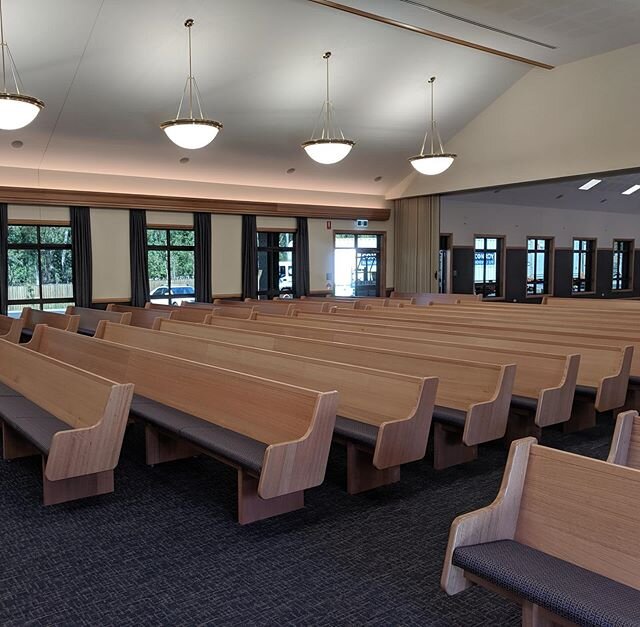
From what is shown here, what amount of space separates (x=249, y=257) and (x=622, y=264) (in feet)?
39.4

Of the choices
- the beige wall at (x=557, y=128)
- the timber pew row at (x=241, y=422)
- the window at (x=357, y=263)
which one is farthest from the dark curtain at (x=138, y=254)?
the timber pew row at (x=241, y=422)

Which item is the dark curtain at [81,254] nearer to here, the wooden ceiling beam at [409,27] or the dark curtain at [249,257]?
the dark curtain at [249,257]

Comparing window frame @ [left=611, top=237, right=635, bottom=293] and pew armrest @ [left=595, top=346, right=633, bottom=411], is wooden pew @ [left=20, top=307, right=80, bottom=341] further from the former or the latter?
window frame @ [left=611, top=237, right=635, bottom=293]

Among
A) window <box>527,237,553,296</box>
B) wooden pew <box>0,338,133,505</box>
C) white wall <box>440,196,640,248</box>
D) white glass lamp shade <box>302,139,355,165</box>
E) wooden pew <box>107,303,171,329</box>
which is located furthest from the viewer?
window <box>527,237,553,296</box>

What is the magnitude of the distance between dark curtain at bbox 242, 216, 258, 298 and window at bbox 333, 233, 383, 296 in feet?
6.14

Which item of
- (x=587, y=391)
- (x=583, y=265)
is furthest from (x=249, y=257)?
(x=583, y=265)

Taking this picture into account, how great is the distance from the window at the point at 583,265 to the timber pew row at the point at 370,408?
14.6 m

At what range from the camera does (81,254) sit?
9.48m

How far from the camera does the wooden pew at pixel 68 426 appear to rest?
2773mm

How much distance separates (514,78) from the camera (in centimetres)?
1021

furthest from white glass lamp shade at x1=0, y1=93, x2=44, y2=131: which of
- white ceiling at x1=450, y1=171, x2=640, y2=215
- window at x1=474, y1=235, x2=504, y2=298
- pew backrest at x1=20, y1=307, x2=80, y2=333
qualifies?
window at x1=474, y1=235, x2=504, y2=298

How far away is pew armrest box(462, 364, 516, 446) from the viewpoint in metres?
3.08

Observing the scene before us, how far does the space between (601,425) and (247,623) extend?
3195mm

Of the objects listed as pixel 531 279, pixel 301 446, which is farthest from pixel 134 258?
pixel 531 279
